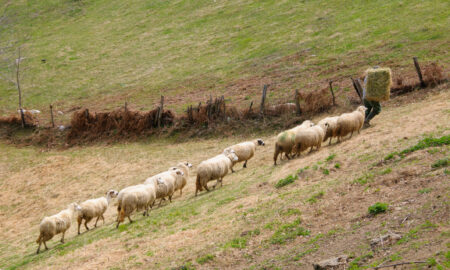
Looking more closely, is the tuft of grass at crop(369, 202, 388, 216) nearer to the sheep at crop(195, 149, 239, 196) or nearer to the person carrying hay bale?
the sheep at crop(195, 149, 239, 196)

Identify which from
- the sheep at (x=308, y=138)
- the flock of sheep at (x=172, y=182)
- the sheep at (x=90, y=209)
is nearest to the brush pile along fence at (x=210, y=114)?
the flock of sheep at (x=172, y=182)

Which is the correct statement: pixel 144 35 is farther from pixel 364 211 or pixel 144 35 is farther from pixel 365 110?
pixel 364 211

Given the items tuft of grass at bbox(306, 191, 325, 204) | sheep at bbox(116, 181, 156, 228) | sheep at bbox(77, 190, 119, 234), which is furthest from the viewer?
sheep at bbox(77, 190, 119, 234)

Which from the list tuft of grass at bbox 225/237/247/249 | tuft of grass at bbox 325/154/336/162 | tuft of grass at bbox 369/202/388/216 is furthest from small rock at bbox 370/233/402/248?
tuft of grass at bbox 325/154/336/162

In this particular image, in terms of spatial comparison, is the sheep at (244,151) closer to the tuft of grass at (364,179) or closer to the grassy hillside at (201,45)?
the tuft of grass at (364,179)

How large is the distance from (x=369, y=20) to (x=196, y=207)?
31993 millimetres

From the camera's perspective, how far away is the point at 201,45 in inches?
1913

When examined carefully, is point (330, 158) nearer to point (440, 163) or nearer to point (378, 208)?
point (440, 163)

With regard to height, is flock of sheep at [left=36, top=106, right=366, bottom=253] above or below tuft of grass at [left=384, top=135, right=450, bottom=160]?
below

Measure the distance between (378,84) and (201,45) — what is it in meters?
31.5

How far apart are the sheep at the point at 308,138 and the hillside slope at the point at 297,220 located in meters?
0.47

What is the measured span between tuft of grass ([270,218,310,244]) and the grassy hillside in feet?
69.9

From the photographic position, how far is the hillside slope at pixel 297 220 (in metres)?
8.97

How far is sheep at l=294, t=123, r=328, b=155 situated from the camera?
1692cm
